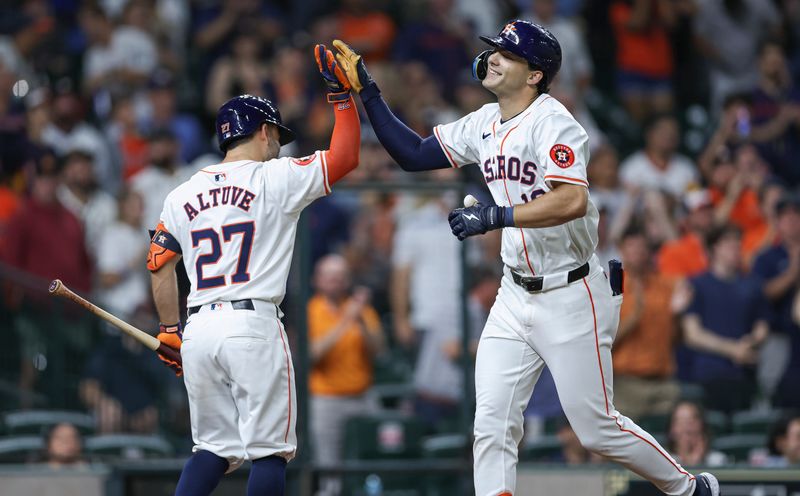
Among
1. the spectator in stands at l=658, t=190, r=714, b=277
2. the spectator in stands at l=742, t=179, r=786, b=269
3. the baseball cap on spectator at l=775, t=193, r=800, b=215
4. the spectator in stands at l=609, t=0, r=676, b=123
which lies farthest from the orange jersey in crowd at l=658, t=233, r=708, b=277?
the spectator in stands at l=609, t=0, r=676, b=123

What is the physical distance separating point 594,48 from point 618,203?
362cm

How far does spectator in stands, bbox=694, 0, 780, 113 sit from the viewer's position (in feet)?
44.3

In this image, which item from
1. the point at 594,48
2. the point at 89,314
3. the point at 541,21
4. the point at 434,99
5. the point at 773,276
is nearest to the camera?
the point at 89,314

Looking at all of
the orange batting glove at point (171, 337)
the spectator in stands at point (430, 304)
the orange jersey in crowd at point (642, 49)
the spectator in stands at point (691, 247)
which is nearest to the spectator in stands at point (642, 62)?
the orange jersey in crowd at point (642, 49)

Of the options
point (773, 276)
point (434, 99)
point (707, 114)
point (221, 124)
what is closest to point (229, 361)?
point (221, 124)

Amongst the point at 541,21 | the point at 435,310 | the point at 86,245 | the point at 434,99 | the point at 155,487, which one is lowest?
the point at 155,487

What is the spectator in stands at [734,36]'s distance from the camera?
13.5m

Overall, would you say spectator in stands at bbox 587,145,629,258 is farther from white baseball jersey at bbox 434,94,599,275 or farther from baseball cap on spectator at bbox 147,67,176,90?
white baseball jersey at bbox 434,94,599,275

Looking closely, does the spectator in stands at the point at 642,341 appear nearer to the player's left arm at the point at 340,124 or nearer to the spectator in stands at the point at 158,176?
the spectator in stands at the point at 158,176

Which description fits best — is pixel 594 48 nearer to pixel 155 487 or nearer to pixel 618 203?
pixel 618 203

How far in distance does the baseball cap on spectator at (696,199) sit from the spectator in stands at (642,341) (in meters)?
1.33

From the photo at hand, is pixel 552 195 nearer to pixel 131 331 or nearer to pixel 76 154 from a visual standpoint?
pixel 131 331

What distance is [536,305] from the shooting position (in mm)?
5660

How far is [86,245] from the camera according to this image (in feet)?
33.7
